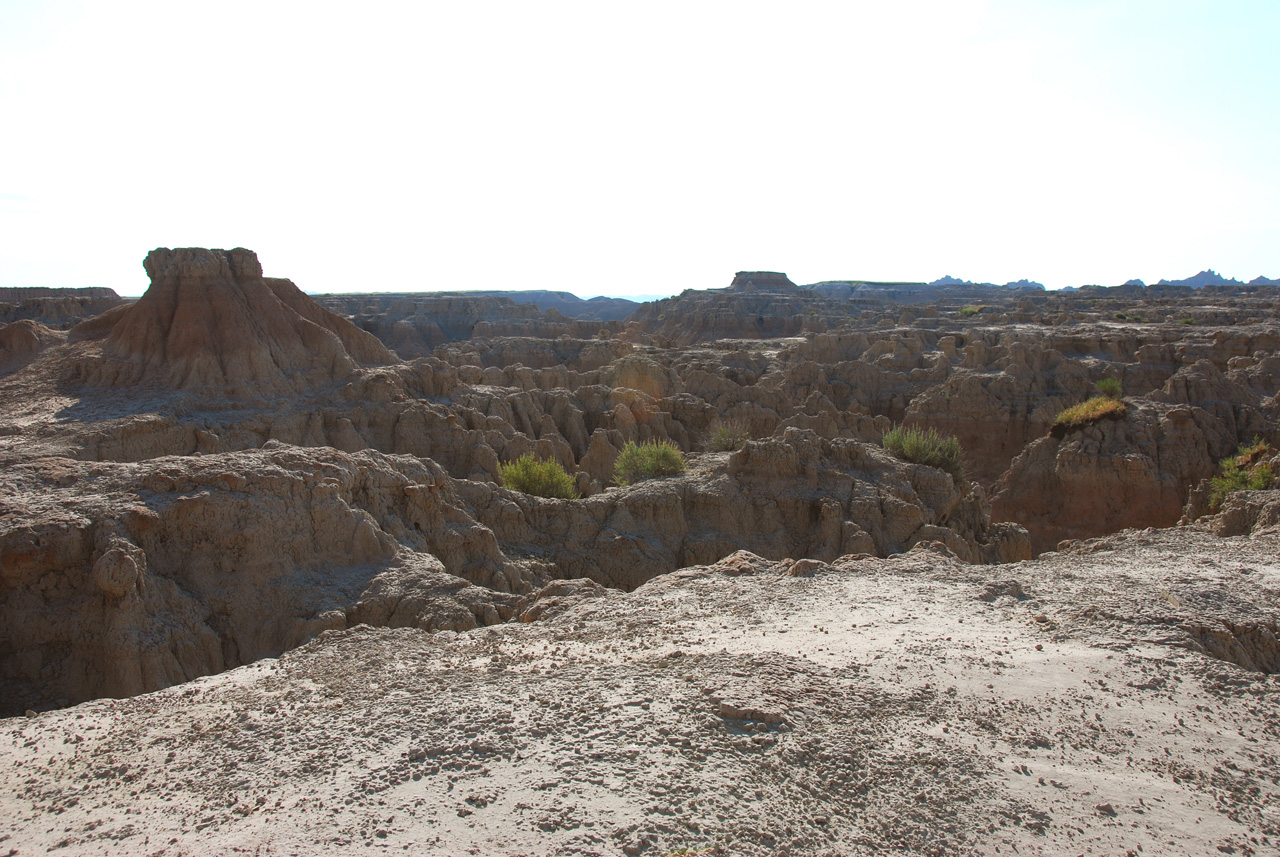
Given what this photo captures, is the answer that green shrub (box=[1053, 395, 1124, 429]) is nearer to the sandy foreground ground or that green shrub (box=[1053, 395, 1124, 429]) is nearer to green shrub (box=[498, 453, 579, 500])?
green shrub (box=[498, 453, 579, 500])

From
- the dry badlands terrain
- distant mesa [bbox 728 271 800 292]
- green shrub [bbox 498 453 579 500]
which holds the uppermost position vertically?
distant mesa [bbox 728 271 800 292]

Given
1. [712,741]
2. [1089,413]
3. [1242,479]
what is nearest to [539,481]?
[712,741]

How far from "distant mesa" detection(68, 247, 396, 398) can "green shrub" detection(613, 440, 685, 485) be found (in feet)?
37.1

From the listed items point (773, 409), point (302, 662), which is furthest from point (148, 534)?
point (773, 409)

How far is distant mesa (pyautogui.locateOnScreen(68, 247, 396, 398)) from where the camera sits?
23.5 m

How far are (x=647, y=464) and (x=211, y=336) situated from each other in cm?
1475

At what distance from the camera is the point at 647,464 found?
59.4 ft

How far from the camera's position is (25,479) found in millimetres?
9812

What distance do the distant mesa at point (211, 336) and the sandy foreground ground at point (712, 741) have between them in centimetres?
1805

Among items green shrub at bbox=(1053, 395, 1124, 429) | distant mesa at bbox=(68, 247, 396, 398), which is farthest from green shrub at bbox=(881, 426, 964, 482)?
distant mesa at bbox=(68, 247, 396, 398)

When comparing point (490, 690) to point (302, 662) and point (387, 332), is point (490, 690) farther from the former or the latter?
point (387, 332)

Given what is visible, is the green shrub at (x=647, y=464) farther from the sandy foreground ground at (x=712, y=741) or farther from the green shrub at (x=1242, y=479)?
the green shrub at (x=1242, y=479)

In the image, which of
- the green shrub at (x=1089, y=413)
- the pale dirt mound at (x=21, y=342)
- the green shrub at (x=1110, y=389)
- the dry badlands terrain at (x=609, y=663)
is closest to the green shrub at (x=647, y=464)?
the dry badlands terrain at (x=609, y=663)

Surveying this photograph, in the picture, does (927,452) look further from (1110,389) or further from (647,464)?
(1110,389)
